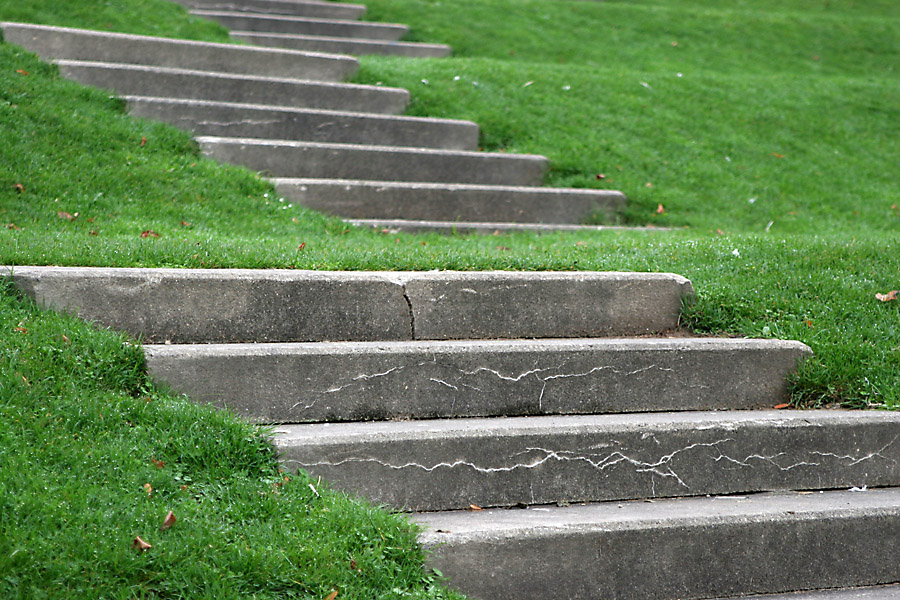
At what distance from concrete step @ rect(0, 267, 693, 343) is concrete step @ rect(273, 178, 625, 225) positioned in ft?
7.22

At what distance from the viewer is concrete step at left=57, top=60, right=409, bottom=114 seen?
616 cm

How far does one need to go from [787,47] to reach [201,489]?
11.4 metres

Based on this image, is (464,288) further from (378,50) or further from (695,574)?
(378,50)

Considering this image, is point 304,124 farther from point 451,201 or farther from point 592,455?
point 592,455

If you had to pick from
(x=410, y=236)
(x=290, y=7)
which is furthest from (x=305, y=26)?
(x=410, y=236)

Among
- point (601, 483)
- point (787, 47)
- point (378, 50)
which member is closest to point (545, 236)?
point (601, 483)

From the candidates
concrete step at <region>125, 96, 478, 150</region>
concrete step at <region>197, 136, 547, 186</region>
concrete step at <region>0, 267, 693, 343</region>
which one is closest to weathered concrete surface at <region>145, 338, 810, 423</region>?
concrete step at <region>0, 267, 693, 343</region>

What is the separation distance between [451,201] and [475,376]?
122 inches

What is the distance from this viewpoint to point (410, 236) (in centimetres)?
555

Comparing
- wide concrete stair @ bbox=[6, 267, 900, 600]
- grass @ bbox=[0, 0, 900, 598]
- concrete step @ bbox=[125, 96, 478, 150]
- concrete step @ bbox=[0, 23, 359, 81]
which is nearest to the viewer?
grass @ bbox=[0, 0, 900, 598]

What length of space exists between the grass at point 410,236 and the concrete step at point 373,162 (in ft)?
1.02

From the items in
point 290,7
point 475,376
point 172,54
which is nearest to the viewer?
point 475,376

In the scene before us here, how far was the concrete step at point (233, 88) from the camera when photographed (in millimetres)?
6163

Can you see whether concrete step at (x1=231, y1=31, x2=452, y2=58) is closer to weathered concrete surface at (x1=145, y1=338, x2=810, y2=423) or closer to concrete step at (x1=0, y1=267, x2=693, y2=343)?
concrete step at (x1=0, y1=267, x2=693, y2=343)
